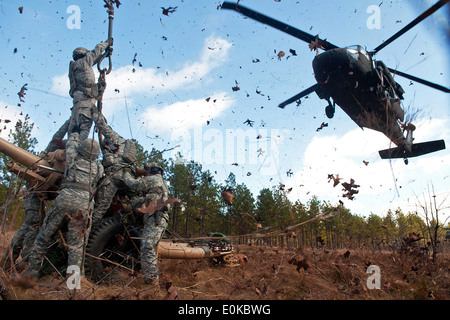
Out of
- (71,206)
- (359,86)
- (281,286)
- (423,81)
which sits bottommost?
(281,286)

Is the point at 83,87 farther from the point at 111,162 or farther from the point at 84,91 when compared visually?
the point at 111,162

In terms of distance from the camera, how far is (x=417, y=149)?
31.7 feet

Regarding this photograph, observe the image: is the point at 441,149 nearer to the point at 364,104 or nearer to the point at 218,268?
the point at 364,104

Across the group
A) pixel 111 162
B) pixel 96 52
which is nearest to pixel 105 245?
pixel 111 162

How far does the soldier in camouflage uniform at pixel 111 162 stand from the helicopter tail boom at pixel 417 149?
7.97 m

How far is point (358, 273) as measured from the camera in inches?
201

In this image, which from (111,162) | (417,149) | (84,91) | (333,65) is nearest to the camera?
(111,162)

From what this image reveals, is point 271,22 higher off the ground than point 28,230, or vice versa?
point 271,22

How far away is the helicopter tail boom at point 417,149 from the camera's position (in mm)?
9047

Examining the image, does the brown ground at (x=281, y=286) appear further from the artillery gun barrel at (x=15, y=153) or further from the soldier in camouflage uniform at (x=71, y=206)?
the artillery gun barrel at (x=15, y=153)

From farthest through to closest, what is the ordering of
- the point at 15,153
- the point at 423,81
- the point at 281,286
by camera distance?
the point at 423,81, the point at 15,153, the point at 281,286

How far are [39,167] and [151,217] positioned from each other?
6.82 feet

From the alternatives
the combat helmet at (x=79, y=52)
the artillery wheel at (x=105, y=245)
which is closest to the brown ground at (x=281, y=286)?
the artillery wheel at (x=105, y=245)
